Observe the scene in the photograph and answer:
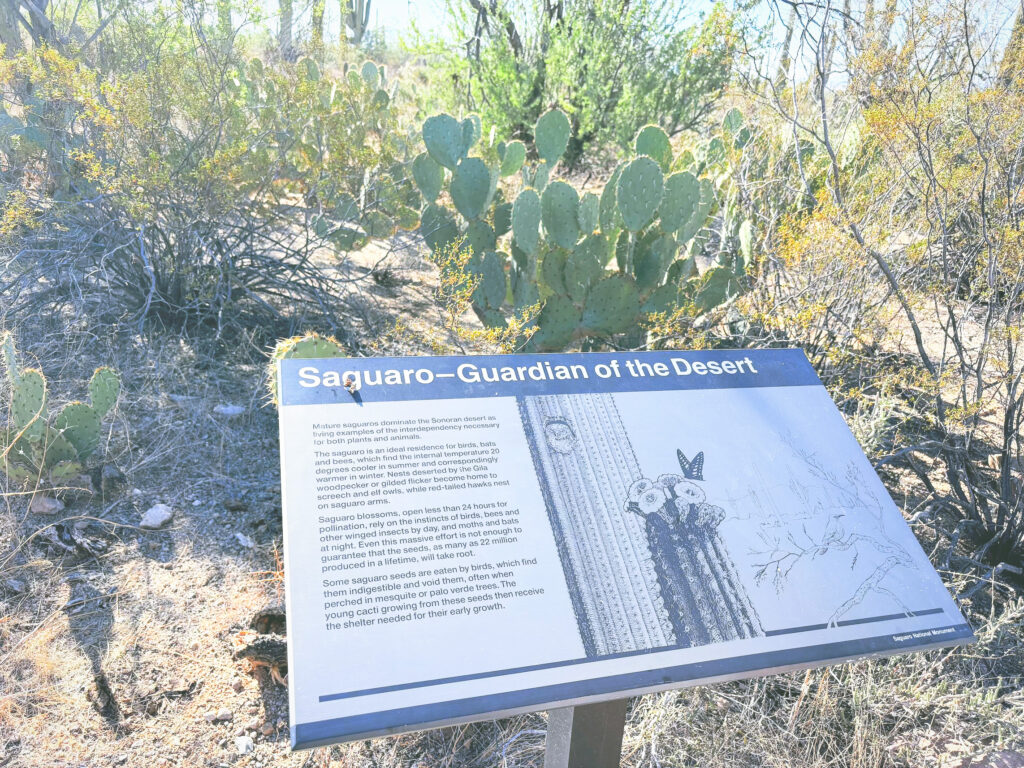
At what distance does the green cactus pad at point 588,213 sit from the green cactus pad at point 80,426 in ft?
6.96

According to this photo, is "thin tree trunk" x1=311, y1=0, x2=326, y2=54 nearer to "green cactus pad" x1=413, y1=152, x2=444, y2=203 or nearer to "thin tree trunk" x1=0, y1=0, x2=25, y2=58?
"green cactus pad" x1=413, y1=152, x2=444, y2=203

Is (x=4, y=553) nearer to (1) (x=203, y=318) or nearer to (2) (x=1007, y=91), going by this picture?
(1) (x=203, y=318)

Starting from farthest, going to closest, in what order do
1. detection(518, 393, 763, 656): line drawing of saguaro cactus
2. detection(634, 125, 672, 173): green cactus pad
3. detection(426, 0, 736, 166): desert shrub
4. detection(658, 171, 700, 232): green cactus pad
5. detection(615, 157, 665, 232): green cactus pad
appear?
detection(426, 0, 736, 166): desert shrub < detection(634, 125, 672, 173): green cactus pad < detection(658, 171, 700, 232): green cactus pad < detection(615, 157, 665, 232): green cactus pad < detection(518, 393, 763, 656): line drawing of saguaro cactus

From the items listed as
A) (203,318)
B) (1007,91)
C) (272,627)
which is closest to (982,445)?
(1007,91)

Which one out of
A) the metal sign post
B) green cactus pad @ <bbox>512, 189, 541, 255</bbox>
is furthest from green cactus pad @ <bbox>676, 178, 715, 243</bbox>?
the metal sign post

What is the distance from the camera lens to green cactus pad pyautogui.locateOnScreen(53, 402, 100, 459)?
9.18ft

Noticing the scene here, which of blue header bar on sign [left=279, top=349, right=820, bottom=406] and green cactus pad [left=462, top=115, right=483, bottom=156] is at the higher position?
green cactus pad [left=462, top=115, right=483, bottom=156]

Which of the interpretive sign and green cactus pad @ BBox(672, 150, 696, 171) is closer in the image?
the interpretive sign

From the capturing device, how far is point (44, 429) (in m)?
2.72

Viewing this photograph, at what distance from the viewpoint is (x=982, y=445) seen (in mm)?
3582

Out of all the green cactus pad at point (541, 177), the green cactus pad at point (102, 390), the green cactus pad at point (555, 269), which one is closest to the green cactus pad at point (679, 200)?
the green cactus pad at point (555, 269)

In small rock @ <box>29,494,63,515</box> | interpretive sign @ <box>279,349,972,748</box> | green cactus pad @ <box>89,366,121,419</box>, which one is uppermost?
green cactus pad @ <box>89,366,121,419</box>

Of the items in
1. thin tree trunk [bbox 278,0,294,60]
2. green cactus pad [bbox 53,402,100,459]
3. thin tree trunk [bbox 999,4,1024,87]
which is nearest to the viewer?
green cactus pad [bbox 53,402,100,459]

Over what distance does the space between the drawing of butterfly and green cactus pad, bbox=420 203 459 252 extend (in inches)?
98.8
